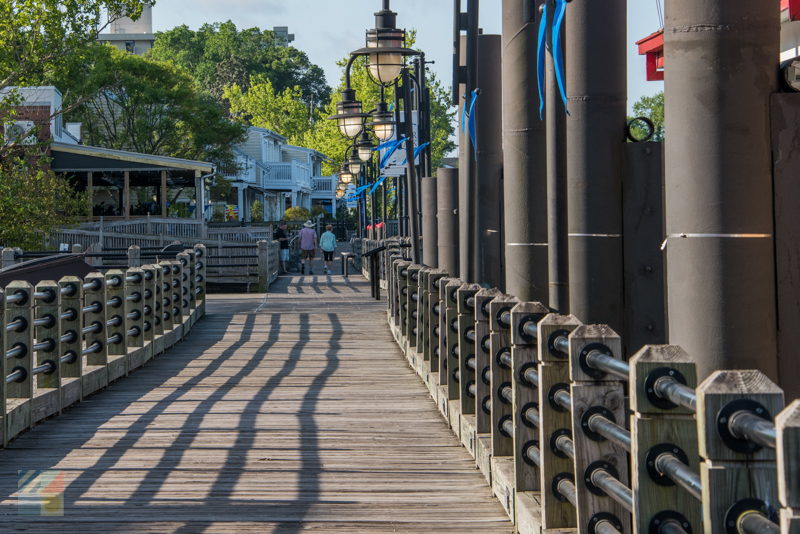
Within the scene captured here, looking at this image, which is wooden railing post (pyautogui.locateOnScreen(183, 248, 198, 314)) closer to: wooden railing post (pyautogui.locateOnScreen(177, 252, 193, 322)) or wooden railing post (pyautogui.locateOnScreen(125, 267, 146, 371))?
wooden railing post (pyautogui.locateOnScreen(177, 252, 193, 322))

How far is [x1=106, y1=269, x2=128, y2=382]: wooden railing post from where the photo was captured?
514 inches

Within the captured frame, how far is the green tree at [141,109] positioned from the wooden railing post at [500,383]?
48.0 m

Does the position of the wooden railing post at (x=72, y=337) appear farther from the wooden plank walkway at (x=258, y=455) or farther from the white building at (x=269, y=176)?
the white building at (x=269, y=176)

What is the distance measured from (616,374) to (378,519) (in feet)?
7.70

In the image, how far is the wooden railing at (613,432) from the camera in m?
3.09

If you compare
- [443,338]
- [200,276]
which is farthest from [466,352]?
[200,276]

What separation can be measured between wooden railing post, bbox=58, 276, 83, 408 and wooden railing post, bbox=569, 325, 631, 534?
716cm

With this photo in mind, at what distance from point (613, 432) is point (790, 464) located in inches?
70.7

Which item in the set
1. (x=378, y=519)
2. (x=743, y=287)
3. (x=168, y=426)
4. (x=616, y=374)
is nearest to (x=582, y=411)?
(x=616, y=374)

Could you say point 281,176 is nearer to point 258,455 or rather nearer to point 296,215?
point 296,215

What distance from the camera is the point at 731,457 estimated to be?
124 inches

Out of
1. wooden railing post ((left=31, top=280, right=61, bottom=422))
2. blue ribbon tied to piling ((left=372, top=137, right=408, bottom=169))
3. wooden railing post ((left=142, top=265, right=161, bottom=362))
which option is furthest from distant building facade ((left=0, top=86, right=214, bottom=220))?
wooden railing post ((left=31, top=280, right=61, bottom=422))

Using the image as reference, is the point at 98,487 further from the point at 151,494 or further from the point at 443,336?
the point at 443,336

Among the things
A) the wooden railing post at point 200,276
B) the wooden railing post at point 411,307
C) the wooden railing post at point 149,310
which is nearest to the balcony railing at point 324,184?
the wooden railing post at point 200,276
